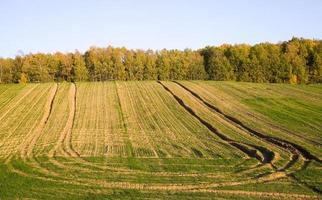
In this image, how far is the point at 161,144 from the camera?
36.4 m

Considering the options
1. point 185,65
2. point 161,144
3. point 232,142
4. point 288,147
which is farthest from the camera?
point 185,65

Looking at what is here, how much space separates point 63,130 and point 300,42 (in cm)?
7852

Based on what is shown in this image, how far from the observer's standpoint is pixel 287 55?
101562 millimetres

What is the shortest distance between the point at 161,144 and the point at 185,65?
74.6 m

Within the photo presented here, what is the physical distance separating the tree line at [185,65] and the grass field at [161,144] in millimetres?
34442

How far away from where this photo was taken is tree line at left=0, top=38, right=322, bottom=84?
335 ft

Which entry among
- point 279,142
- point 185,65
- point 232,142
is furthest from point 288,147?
point 185,65

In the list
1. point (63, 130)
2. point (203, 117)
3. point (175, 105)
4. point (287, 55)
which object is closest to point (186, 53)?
point (287, 55)

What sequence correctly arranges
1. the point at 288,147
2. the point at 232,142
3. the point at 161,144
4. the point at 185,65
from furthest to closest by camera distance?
1. the point at 185,65
2. the point at 232,142
3. the point at 161,144
4. the point at 288,147

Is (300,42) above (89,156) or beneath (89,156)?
above

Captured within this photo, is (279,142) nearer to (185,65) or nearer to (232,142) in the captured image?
(232,142)

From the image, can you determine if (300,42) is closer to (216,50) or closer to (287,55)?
(287,55)

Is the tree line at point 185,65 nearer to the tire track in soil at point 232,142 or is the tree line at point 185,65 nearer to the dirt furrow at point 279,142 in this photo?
the tire track in soil at point 232,142

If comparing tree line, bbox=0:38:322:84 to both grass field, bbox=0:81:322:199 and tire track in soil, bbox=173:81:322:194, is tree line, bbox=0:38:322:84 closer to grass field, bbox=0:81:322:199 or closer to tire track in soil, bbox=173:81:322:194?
grass field, bbox=0:81:322:199
